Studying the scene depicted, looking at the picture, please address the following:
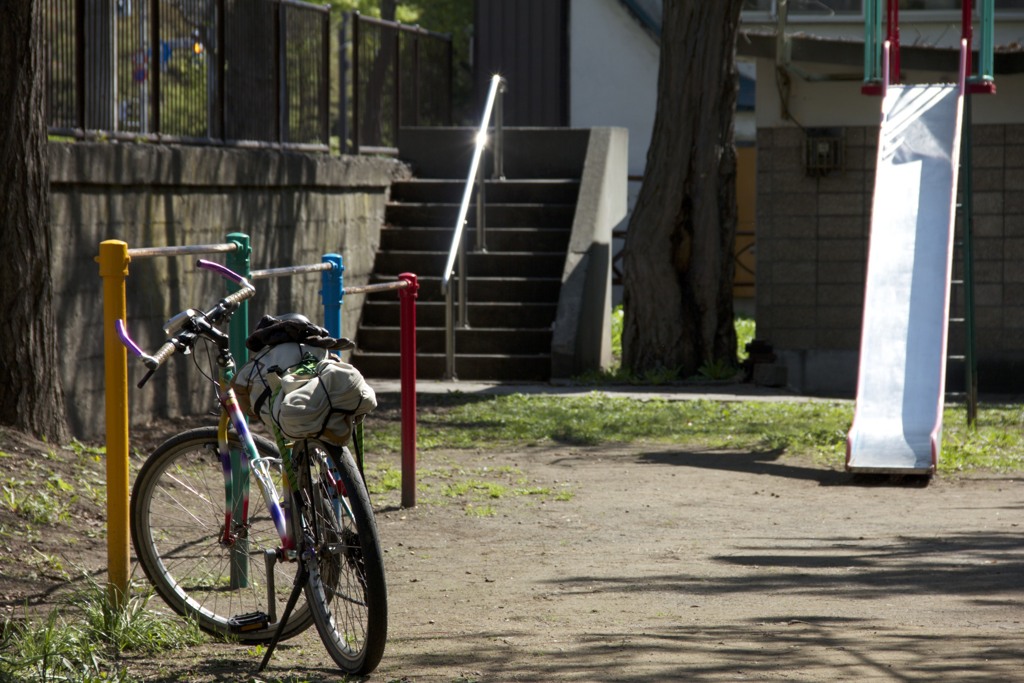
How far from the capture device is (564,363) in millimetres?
12500

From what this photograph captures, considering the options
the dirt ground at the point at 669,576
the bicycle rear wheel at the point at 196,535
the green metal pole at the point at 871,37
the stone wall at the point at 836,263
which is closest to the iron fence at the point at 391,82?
the stone wall at the point at 836,263

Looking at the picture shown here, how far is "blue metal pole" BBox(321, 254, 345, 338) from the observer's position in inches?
253

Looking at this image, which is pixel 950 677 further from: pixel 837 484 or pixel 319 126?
pixel 319 126

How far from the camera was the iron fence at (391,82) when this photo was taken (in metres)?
14.5

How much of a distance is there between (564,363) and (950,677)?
26.6ft

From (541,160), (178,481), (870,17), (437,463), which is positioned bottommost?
(437,463)

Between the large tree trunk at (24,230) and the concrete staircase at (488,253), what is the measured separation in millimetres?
5324

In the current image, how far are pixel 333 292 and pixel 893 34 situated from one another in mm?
6586

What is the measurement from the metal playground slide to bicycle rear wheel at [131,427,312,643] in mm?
Result: 3996

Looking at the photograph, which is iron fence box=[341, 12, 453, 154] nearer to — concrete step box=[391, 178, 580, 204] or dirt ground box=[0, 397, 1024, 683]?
concrete step box=[391, 178, 580, 204]

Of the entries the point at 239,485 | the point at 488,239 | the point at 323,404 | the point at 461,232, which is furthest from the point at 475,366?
the point at 323,404

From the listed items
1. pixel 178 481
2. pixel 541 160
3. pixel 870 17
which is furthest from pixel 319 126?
pixel 178 481

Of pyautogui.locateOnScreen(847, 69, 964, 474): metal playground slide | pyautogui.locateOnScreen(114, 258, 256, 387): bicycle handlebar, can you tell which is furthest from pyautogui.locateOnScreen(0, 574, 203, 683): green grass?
pyautogui.locateOnScreen(847, 69, 964, 474): metal playground slide

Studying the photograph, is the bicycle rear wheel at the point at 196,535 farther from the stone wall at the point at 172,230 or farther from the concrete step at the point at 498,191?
the concrete step at the point at 498,191
